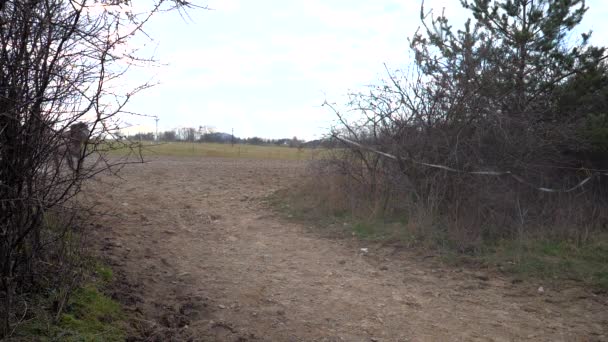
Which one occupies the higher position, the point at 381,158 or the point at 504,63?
the point at 504,63

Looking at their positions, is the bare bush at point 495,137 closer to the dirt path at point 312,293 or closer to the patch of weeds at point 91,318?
the dirt path at point 312,293

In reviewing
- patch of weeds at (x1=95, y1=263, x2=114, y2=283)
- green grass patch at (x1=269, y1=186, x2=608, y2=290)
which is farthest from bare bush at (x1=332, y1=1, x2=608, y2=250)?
patch of weeds at (x1=95, y1=263, x2=114, y2=283)

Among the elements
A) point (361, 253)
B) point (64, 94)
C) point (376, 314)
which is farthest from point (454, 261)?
point (64, 94)

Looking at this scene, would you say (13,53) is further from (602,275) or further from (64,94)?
(602,275)

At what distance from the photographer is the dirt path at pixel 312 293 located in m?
4.76

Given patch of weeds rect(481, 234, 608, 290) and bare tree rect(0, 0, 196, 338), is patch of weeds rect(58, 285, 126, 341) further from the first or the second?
patch of weeds rect(481, 234, 608, 290)

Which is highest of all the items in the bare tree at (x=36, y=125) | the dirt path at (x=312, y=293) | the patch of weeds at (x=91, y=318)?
the bare tree at (x=36, y=125)

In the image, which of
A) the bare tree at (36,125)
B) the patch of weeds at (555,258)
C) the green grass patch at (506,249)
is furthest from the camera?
the green grass patch at (506,249)

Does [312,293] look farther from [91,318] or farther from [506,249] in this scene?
[506,249]

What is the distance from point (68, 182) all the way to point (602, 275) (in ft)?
20.6

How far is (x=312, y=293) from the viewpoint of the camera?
580cm

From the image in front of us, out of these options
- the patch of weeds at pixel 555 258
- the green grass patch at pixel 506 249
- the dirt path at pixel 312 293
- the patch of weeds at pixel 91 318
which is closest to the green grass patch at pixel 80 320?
the patch of weeds at pixel 91 318

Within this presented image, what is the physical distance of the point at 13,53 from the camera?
359 cm

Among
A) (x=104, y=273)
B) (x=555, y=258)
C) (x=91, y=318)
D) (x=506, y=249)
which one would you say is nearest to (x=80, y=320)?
(x=91, y=318)
